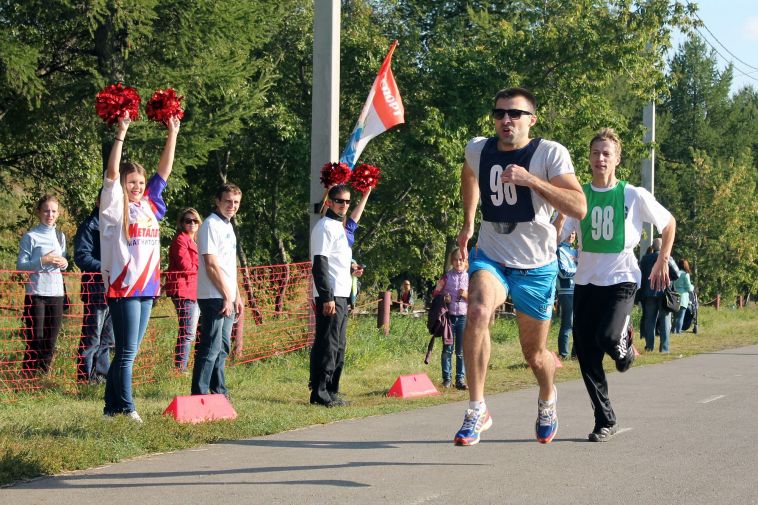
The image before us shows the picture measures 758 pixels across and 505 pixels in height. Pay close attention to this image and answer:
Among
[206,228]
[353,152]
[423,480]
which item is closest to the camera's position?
[423,480]

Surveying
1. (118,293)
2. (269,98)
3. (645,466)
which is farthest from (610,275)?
(269,98)

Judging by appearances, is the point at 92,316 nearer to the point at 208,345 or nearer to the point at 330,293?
the point at 208,345

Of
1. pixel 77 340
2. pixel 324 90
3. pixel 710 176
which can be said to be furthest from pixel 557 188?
pixel 710 176

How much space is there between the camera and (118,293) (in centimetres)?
795

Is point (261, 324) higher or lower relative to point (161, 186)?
lower

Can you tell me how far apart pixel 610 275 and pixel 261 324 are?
21.4ft

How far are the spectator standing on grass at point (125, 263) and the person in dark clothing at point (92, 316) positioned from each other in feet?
8.98

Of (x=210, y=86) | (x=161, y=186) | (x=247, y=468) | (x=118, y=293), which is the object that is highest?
(x=210, y=86)

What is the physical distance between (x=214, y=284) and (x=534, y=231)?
130 inches

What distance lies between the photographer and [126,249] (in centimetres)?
800

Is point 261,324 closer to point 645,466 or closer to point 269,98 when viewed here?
point 645,466

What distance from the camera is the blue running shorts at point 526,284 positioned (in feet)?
23.2

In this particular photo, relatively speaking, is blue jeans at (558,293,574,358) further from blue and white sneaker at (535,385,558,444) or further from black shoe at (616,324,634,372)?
blue and white sneaker at (535,385,558,444)

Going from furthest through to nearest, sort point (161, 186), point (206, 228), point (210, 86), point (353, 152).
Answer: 1. point (210, 86)
2. point (353, 152)
3. point (206, 228)
4. point (161, 186)
